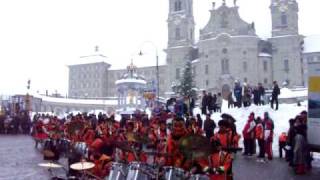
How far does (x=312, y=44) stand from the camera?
9112cm

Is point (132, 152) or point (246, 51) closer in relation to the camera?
point (132, 152)

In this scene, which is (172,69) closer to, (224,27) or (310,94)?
(224,27)

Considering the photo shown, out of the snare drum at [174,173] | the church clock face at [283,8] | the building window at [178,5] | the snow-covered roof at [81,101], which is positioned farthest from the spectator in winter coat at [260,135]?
the building window at [178,5]

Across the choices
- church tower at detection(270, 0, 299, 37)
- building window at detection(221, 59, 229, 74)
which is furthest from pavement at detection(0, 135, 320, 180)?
church tower at detection(270, 0, 299, 37)

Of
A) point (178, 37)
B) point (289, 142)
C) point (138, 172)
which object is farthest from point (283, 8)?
point (138, 172)

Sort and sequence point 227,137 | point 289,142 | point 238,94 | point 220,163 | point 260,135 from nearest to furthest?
point 220,163 → point 227,137 → point 289,142 → point 260,135 → point 238,94

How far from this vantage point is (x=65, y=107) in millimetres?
94562

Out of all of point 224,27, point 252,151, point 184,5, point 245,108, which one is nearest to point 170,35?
point 184,5

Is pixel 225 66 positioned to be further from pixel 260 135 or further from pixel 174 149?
pixel 174 149

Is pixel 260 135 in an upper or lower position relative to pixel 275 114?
lower

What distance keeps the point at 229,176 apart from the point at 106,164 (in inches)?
107

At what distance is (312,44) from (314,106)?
272 ft

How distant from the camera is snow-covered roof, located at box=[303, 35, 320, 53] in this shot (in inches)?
3518

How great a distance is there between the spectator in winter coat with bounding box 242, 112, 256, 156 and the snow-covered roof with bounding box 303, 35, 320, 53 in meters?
76.2
